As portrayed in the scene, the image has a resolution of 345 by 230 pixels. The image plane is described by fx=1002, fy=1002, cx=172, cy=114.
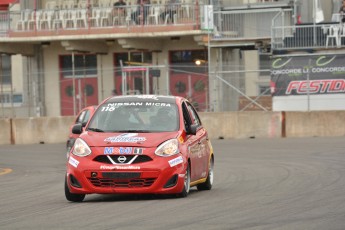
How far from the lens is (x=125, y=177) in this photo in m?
13.1

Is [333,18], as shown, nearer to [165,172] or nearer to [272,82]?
[272,82]

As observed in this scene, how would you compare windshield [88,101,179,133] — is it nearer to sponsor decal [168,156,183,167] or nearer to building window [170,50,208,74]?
sponsor decal [168,156,183,167]

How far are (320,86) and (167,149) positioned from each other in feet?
71.2

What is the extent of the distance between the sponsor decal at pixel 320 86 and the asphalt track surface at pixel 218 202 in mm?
10927

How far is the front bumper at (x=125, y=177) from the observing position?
13148mm

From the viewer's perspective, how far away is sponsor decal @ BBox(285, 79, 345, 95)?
1350 inches

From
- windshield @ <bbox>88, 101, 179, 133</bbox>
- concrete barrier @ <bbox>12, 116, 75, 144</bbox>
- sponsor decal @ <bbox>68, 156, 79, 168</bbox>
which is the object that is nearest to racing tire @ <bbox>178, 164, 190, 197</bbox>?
windshield @ <bbox>88, 101, 179, 133</bbox>

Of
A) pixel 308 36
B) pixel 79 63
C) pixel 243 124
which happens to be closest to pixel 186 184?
pixel 243 124

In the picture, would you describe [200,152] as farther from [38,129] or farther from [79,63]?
[79,63]

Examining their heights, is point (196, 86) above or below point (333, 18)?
below

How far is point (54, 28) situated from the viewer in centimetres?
4228

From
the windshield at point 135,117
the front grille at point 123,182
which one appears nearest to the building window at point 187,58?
the windshield at point 135,117

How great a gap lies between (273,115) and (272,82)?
226 cm

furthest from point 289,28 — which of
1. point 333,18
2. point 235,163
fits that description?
point 235,163
